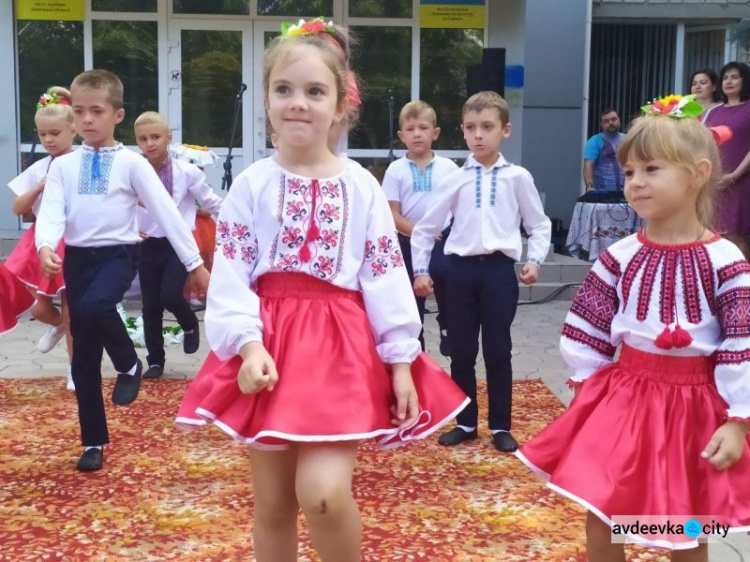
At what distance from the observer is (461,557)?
10.3 ft

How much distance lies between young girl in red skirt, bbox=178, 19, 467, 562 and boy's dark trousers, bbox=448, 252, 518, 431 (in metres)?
1.94

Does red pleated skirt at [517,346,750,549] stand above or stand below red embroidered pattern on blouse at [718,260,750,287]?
below

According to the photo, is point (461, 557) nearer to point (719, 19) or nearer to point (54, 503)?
point (54, 503)

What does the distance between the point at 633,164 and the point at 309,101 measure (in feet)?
2.76

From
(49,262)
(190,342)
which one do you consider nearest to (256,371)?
(49,262)

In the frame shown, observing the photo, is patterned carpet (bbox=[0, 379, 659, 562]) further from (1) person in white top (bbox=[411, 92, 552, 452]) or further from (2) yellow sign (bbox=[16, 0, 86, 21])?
(2) yellow sign (bbox=[16, 0, 86, 21])

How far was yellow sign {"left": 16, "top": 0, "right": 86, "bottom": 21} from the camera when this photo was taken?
11.0 metres

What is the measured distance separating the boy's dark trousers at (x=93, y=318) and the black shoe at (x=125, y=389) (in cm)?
16

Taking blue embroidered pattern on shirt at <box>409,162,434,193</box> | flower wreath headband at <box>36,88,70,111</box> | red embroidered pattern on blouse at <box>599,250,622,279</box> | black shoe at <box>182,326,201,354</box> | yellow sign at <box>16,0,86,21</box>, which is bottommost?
black shoe at <box>182,326,201,354</box>

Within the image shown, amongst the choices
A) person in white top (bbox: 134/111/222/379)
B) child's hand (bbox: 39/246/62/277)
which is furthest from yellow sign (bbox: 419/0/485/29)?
child's hand (bbox: 39/246/62/277)

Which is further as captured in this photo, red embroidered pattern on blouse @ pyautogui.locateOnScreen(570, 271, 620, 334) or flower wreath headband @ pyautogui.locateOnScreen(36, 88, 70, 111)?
flower wreath headband @ pyautogui.locateOnScreen(36, 88, 70, 111)

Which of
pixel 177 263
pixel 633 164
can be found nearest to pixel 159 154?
pixel 177 263

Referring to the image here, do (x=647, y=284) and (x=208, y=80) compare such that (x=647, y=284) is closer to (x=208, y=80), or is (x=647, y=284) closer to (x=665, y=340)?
(x=665, y=340)

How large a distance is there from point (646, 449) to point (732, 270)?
0.48m
